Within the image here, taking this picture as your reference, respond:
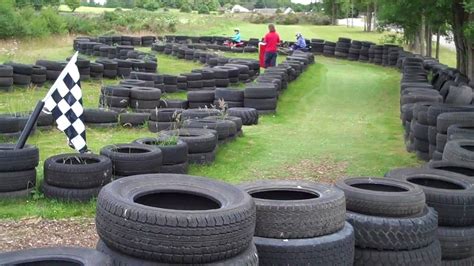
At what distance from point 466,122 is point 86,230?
5992 millimetres

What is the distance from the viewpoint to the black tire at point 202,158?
9.86 m

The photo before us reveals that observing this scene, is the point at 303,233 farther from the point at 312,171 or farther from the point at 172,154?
the point at 312,171

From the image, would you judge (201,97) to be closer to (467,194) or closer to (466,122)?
(466,122)

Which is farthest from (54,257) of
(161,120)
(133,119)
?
(133,119)

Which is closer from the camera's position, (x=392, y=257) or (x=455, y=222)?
(x=392, y=257)

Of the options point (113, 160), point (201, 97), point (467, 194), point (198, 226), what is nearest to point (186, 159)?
point (113, 160)

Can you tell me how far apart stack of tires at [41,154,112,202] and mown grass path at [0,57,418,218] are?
0.12 m

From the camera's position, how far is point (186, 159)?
9250mm

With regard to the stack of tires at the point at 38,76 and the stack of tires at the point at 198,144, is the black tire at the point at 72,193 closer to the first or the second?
the stack of tires at the point at 198,144

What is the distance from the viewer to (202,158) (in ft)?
32.7

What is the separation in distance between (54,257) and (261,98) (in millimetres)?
11904

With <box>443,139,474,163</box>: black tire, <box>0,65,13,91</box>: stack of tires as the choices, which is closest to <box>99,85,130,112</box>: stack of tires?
<box>0,65,13,91</box>: stack of tires

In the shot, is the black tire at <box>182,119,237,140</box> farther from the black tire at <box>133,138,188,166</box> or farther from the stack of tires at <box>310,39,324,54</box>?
the stack of tires at <box>310,39,324,54</box>

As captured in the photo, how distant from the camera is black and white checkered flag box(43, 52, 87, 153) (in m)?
8.20
